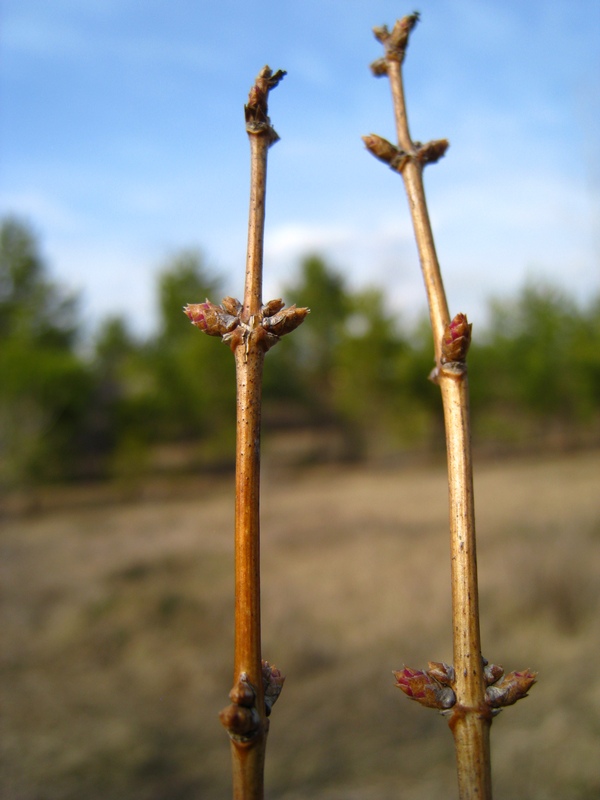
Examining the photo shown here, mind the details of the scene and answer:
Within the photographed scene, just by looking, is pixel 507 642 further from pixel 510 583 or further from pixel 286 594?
pixel 286 594

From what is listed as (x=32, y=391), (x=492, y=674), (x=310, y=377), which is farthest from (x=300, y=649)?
(x=310, y=377)

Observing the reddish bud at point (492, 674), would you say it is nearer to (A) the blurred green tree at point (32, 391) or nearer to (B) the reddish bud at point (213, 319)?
(B) the reddish bud at point (213, 319)

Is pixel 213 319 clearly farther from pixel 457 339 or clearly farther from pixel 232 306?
pixel 457 339

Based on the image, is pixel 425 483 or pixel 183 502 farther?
pixel 425 483

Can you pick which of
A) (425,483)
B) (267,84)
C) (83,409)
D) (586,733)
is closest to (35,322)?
(83,409)

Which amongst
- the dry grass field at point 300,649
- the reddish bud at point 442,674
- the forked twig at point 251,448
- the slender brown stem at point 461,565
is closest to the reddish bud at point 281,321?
the forked twig at point 251,448

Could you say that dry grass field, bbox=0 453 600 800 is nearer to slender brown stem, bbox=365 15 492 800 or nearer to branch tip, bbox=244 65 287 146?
slender brown stem, bbox=365 15 492 800

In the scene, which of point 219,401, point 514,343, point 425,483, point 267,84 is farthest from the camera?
point 514,343
